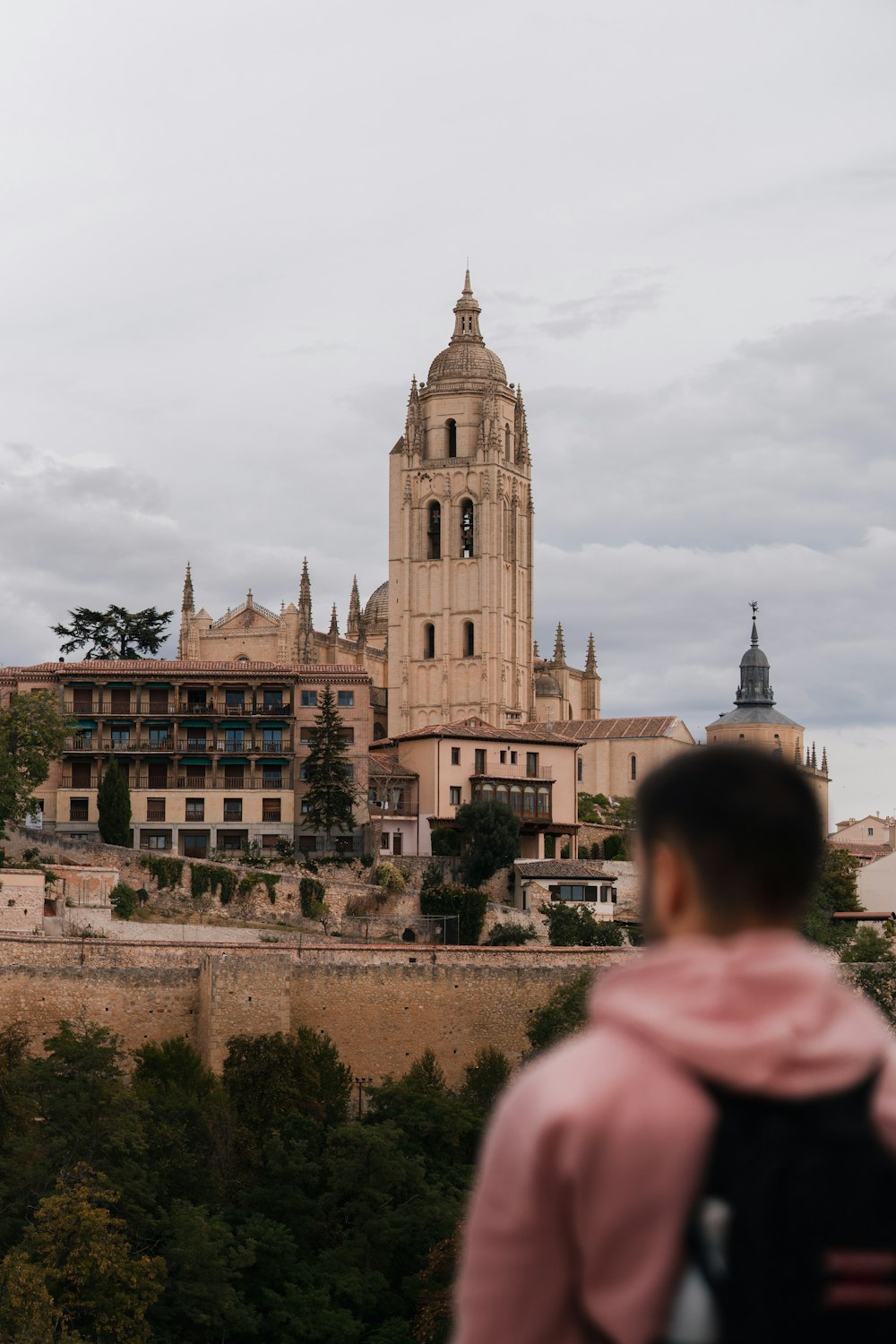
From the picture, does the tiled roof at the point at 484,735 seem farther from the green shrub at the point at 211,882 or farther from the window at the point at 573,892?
the green shrub at the point at 211,882

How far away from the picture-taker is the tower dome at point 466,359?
9694 cm

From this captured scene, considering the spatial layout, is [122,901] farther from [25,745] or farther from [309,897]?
[25,745]

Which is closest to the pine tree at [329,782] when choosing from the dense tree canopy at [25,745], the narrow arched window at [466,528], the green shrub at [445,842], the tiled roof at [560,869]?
the green shrub at [445,842]

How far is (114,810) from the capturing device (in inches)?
2489

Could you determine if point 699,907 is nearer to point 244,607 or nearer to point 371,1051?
point 371,1051

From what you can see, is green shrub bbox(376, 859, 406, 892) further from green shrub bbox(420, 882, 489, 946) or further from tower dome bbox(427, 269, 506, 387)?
tower dome bbox(427, 269, 506, 387)

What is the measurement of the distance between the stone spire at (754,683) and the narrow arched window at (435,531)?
3437 cm

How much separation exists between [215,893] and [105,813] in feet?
31.6

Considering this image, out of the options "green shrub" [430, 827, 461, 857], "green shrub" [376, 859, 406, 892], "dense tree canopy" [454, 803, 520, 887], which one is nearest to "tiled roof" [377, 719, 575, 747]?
"green shrub" [430, 827, 461, 857]

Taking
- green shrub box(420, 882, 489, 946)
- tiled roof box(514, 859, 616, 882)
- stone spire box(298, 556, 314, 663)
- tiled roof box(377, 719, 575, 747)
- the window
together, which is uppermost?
stone spire box(298, 556, 314, 663)

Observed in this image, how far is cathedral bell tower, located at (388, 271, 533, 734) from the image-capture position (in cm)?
9312

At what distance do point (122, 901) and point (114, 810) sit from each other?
1250 cm

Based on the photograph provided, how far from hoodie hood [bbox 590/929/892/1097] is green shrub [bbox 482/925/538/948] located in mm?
52878

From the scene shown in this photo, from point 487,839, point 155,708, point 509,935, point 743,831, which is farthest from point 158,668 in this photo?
point 743,831
